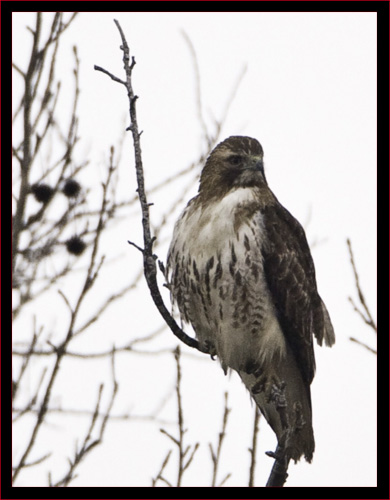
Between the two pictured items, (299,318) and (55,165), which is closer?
(55,165)

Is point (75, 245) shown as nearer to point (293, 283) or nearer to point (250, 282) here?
point (250, 282)

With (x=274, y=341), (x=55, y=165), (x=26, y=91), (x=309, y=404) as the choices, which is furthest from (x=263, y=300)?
(x=26, y=91)

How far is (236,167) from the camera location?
4.86m

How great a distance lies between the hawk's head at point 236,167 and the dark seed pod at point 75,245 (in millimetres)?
1082

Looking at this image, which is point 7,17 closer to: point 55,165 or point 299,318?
point 55,165

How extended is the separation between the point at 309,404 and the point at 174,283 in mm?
1129

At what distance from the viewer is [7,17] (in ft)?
13.7

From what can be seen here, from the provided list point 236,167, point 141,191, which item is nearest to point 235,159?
point 236,167

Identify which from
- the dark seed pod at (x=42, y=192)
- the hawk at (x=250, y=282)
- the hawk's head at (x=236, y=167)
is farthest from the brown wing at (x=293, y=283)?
the dark seed pod at (x=42, y=192)

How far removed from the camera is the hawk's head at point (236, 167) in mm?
4797

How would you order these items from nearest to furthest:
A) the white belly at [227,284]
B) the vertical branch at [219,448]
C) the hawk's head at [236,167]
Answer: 1. the vertical branch at [219,448]
2. the white belly at [227,284]
3. the hawk's head at [236,167]

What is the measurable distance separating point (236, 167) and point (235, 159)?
0.15 feet

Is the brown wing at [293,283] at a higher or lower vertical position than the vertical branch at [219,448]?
higher

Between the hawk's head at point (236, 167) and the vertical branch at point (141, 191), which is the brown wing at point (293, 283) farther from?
the vertical branch at point (141, 191)
